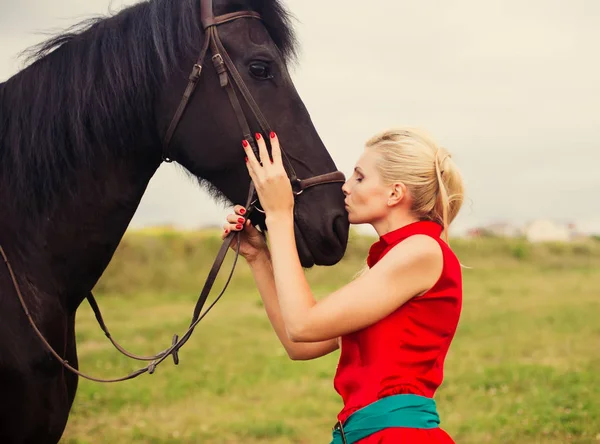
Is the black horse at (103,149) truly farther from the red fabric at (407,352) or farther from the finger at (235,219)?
the red fabric at (407,352)

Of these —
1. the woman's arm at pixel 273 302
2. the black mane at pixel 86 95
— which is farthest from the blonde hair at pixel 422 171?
the black mane at pixel 86 95

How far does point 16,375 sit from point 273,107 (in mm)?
1291

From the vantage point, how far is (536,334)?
448 inches

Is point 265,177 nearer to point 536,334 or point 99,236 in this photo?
point 99,236

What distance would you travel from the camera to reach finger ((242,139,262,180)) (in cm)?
229

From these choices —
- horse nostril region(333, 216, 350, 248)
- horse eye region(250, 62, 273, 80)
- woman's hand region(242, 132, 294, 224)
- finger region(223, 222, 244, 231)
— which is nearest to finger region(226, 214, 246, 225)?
finger region(223, 222, 244, 231)

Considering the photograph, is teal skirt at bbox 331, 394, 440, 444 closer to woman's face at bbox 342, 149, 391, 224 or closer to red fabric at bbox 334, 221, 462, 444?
red fabric at bbox 334, 221, 462, 444

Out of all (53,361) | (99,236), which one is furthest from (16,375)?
(99,236)

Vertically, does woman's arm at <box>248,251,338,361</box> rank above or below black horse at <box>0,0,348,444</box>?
below

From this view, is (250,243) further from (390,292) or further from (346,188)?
(390,292)

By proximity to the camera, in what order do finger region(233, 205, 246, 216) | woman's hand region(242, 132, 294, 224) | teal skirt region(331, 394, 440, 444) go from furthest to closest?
1. finger region(233, 205, 246, 216)
2. woman's hand region(242, 132, 294, 224)
3. teal skirt region(331, 394, 440, 444)

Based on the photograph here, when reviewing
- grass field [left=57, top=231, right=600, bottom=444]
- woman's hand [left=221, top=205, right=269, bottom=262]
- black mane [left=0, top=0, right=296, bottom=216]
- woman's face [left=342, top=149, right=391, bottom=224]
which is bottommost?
grass field [left=57, top=231, right=600, bottom=444]

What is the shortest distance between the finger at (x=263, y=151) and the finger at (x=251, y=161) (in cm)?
2

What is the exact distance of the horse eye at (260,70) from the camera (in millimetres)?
2473
